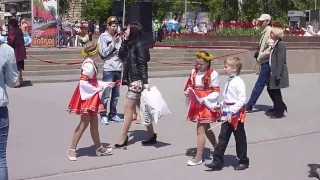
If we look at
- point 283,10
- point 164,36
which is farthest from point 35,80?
point 283,10

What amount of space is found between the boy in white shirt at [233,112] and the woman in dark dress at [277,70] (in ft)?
12.7

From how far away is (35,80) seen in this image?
15805 millimetres

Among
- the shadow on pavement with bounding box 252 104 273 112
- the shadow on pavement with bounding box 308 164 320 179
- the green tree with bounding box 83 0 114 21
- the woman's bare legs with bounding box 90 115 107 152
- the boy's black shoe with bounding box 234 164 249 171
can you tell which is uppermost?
the green tree with bounding box 83 0 114 21

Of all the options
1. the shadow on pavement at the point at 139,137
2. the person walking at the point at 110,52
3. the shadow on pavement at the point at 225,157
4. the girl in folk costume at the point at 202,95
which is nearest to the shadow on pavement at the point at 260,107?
the shadow on pavement at the point at 139,137

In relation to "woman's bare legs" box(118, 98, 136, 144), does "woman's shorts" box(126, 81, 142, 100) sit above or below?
above

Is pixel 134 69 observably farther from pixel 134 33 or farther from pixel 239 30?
pixel 239 30

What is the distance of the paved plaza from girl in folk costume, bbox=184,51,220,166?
55 cm

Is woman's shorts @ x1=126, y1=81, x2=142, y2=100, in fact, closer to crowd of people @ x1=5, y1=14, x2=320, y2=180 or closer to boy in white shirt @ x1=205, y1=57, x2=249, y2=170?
crowd of people @ x1=5, y1=14, x2=320, y2=180

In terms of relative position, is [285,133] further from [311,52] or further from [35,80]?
[311,52]

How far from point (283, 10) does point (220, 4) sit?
3795 millimetres

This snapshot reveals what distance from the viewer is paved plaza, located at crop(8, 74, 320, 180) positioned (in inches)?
273

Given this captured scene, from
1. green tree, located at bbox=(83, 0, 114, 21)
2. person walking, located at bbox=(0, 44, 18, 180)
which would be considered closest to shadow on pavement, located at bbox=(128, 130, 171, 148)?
person walking, located at bbox=(0, 44, 18, 180)

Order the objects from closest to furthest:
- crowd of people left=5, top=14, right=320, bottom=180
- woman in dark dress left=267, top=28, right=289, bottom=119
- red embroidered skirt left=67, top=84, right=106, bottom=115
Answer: crowd of people left=5, top=14, right=320, bottom=180 < red embroidered skirt left=67, top=84, right=106, bottom=115 < woman in dark dress left=267, top=28, right=289, bottom=119

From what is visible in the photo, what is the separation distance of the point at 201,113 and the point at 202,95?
227mm
